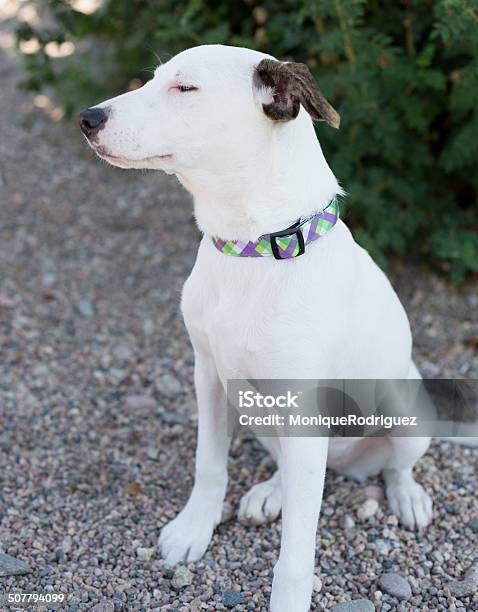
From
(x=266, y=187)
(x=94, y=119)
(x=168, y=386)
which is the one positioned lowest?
(x=168, y=386)

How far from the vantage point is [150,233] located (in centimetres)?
574

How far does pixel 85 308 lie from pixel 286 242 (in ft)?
8.34

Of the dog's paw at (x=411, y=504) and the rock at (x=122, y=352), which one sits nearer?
the dog's paw at (x=411, y=504)

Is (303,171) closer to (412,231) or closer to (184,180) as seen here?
(184,180)

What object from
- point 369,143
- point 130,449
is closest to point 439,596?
point 130,449

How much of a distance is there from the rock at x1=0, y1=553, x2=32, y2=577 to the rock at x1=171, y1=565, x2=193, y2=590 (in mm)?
541

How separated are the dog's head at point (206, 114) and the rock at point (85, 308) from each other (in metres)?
2.44

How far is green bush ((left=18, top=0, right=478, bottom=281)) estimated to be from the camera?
4.42 meters

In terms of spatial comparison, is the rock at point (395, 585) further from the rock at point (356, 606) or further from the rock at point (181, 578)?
the rock at point (181, 578)

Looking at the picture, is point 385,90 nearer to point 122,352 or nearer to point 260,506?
point 122,352

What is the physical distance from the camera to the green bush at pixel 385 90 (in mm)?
4418

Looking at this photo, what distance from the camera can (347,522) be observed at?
3379mm

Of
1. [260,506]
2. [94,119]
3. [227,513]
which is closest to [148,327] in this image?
[227,513]

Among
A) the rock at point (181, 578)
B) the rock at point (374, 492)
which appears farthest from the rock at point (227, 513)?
the rock at point (374, 492)
